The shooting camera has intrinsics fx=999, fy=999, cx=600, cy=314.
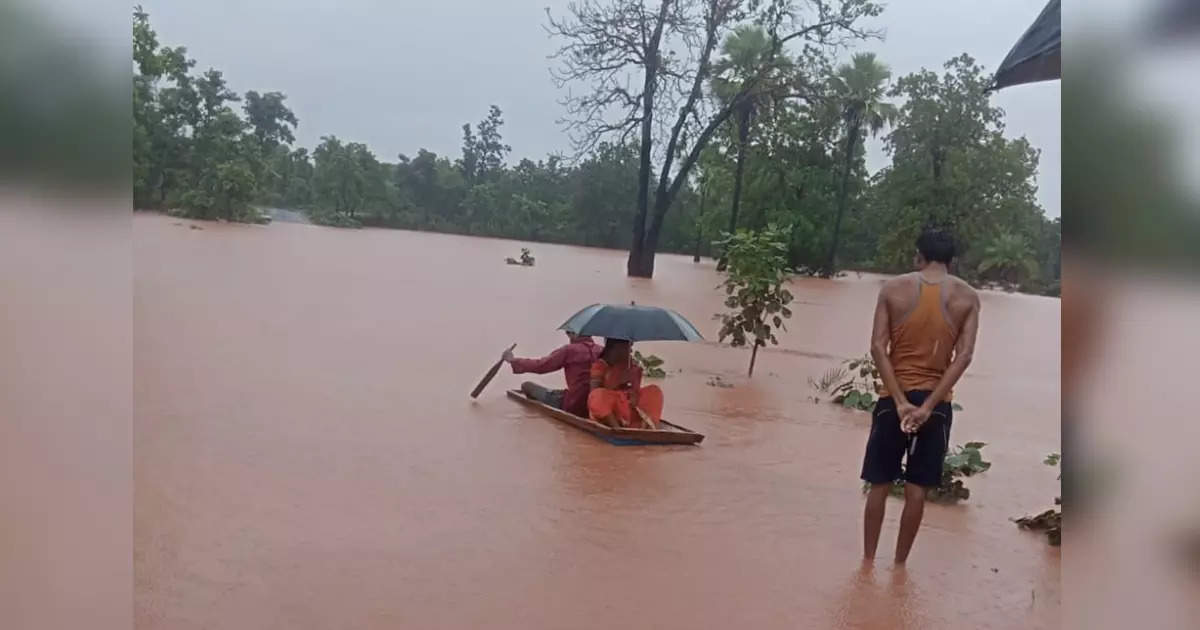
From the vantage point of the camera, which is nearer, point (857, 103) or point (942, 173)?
point (942, 173)

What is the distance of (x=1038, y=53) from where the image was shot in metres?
2.74

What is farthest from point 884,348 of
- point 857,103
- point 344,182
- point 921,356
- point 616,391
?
point 857,103

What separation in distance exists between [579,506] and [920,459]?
2232 millimetres

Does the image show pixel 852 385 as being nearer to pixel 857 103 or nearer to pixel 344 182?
pixel 857 103

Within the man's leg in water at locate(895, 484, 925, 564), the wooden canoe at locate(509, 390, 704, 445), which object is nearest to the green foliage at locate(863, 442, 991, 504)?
the man's leg in water at locate(895, 484, 925, 564)

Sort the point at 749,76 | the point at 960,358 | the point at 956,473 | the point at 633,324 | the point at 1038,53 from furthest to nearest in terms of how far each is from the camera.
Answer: the point at 749,76, the point at 633,324, the point at 956,473, the point at 960,358, the point at 1038,53

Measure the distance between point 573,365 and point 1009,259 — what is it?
11.9 ft

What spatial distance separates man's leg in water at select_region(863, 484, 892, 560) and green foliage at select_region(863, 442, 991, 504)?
1106mm

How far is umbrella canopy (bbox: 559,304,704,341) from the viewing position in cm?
690

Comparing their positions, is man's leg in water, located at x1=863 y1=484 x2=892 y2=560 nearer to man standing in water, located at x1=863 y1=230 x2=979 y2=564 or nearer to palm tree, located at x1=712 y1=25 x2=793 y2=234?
man standing in water, located at x1=863 y1=230 x2=979 y2=564

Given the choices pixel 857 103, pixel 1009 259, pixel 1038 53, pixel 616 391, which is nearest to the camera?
pixel 1038 53

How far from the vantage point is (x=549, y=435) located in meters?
7.62

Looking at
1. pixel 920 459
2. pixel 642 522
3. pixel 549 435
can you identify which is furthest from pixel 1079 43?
pixel 549 435

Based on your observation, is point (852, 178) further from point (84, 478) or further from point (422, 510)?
point (84, 478)
